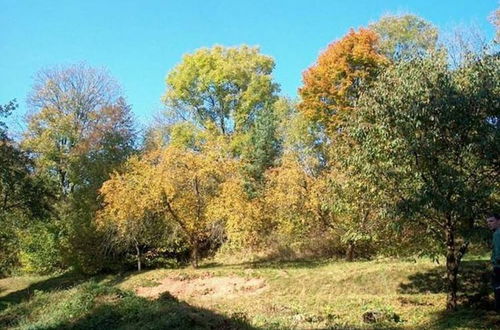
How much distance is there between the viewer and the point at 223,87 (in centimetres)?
4259

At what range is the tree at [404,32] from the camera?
1497 inches

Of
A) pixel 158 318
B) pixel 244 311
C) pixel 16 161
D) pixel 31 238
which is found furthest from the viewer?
pixel 31 238

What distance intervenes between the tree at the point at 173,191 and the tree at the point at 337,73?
9.97 meters

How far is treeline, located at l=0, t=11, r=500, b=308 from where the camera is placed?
12.4 metres

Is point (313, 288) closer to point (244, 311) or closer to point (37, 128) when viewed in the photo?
point (244, 311)

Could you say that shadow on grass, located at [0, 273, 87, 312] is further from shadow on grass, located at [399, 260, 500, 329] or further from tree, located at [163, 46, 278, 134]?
shadow on grass, located at [399, 260, 500, 329]

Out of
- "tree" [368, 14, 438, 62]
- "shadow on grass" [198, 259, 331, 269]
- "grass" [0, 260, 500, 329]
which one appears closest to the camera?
"grass" [0, 260, 500, 329]

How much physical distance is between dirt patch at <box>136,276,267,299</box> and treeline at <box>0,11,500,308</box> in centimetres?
396

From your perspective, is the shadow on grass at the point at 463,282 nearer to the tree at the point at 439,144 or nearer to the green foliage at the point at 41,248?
the tree at the point at 439,144

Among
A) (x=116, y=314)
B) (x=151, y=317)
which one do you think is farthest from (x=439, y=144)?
(x=116, y=314)

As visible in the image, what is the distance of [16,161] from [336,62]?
2109 centimetres

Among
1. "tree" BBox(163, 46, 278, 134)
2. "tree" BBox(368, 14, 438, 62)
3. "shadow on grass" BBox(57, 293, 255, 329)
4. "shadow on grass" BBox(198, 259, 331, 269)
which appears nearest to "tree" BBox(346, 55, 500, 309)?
"shadow on grass" BBox(57, 293, 255, 329)

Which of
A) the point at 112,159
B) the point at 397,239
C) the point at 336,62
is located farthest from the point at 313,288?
the point at 112,159

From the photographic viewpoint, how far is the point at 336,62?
114ft
